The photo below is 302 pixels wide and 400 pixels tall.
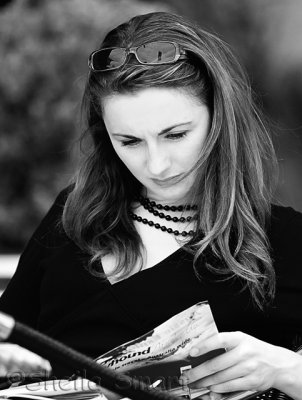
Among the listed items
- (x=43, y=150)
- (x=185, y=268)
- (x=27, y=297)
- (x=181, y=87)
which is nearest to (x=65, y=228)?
(x=27, y=297)

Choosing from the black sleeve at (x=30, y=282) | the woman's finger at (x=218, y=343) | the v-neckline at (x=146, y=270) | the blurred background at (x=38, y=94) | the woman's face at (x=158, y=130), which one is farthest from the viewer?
the blurred background at (x=38, y=94)

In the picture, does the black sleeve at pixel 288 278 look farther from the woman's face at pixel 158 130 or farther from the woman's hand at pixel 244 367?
the woman's face at pixel 158 130

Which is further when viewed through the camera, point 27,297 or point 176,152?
point 27,297

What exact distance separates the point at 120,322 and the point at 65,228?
306 mm

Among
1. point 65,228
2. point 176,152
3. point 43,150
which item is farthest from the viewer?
point 43,150

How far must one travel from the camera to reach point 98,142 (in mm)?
1960

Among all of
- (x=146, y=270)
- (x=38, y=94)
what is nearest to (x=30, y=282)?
(x=146, y=270)

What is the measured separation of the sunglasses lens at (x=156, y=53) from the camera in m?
1.69

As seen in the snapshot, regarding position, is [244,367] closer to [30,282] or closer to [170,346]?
[170,346]

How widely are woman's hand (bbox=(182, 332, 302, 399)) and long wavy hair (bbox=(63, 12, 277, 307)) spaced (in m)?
0.19

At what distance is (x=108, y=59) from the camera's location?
5.73 ft

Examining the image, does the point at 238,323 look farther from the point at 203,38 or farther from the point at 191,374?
the point at 203,38

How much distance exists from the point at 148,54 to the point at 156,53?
0.06 feet

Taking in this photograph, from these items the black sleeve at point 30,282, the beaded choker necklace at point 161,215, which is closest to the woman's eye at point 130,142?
the beaded choker necklace at point 161,215
